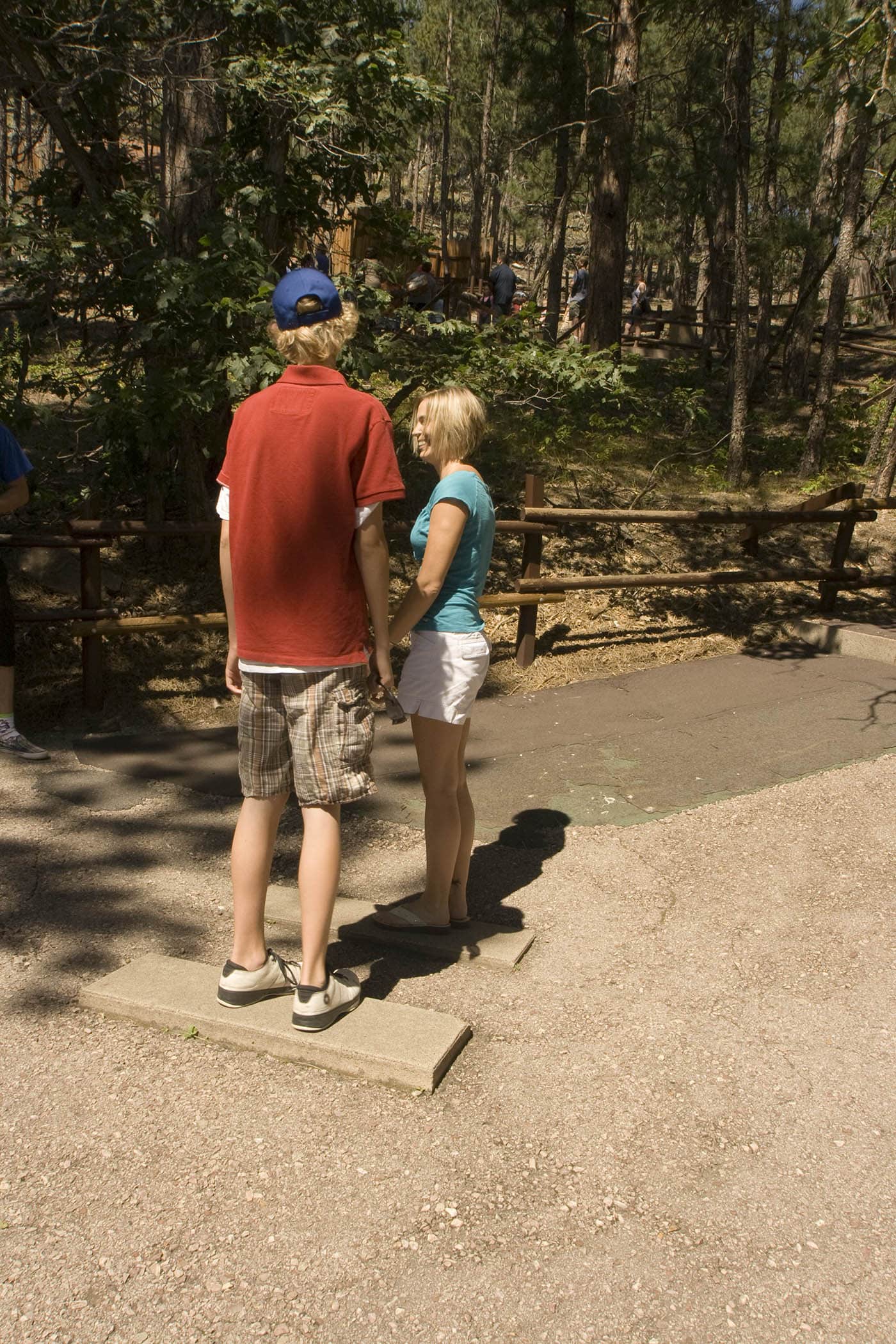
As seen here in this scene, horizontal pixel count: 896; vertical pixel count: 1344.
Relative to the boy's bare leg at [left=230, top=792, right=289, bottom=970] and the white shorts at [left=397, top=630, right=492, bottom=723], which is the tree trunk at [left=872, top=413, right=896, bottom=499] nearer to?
the white shorts at [left=397, top=630, right=492, bottom=723]

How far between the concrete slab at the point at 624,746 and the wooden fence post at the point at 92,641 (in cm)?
45

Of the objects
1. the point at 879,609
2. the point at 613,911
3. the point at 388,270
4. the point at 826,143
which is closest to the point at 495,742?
the point at 613,911

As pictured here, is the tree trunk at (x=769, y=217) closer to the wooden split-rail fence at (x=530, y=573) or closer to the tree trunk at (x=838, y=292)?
the tree trunk at (x=838, y=292)

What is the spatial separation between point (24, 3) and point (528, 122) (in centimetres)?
2055

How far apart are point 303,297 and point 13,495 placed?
306 cm

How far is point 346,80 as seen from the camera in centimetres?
653

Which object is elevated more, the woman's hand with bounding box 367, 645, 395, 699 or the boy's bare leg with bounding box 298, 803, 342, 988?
the woman's hand with bounding box 367, 645, 395, 699

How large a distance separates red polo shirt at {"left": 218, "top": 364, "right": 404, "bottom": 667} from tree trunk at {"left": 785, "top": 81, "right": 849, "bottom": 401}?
550 inches

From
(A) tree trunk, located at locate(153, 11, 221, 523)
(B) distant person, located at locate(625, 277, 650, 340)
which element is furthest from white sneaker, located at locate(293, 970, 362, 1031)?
(B) distant person, located at locate(625, 277, 650, 340)

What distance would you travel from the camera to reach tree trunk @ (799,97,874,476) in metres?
11.2

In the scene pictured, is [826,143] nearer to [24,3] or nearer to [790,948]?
[24,3]

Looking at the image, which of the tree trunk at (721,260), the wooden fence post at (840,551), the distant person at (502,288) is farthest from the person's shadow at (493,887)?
the distant person at (502,288)

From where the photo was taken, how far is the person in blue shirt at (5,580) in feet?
18.2

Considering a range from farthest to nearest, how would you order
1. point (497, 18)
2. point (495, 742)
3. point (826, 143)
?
point (497, 18) → point (826, 143) → point (495, 742)
